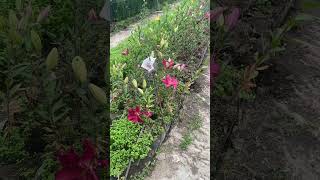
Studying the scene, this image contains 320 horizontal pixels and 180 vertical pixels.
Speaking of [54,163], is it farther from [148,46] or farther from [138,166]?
[148,46]

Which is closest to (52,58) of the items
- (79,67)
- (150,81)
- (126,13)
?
(79,67)

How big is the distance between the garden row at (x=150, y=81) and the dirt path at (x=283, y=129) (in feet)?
1.77

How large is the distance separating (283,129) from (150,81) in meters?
1.09

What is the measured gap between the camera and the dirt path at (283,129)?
298cm

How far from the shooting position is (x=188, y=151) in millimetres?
2996

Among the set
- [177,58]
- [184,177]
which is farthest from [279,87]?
[184,177]

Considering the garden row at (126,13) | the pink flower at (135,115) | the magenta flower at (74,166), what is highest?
the garden row at (126,13)

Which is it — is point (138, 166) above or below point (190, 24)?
below

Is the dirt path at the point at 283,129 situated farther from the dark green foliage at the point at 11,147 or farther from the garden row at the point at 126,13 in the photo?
the garden row at the point at 126,13

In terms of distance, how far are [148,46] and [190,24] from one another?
78cm

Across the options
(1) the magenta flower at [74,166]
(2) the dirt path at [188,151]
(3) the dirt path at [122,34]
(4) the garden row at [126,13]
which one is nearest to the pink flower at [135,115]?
(2) the dirt path at [188,151]

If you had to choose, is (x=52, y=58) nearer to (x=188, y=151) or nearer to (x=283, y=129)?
(x=188, y=151)

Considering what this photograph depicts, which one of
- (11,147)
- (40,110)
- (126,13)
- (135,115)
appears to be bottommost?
(11,147)

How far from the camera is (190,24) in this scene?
430 centimetres
